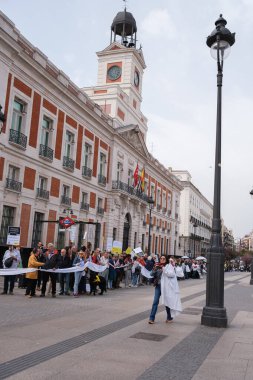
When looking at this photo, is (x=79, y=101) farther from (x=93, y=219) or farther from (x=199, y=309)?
(x=199, y=309)

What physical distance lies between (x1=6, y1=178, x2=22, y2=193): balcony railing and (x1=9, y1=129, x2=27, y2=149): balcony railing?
2.20m

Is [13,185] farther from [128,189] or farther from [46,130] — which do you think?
[128,189]

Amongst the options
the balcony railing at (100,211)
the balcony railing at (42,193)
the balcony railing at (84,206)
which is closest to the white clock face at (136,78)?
the balcony railing at (100,211)

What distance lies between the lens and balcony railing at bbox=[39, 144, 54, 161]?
26719 millimetres

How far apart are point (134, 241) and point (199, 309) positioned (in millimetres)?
31269

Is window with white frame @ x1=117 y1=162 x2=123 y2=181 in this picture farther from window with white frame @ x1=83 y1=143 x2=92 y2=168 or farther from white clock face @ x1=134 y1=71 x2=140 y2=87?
white clock face @ x1=134 y1=71 x2=140 y2=87

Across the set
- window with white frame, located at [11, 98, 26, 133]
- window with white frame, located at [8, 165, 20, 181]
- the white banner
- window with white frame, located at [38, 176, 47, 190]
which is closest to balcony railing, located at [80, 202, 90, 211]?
A: window with white frame, located at [38, 176, 47, 190]

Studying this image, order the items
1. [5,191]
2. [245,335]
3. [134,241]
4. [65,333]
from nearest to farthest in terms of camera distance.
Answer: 1. [65,333]
2. [245,335]
3. [5,191]
4. [134,241]

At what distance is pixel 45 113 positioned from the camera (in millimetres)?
27031

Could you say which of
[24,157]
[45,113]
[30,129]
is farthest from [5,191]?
[45,113]

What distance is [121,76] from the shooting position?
43.4m

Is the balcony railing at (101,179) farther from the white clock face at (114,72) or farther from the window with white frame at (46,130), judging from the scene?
the white clock face at (114,72)

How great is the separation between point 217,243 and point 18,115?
60.2 ft

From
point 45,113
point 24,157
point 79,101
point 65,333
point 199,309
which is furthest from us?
point 79,101
